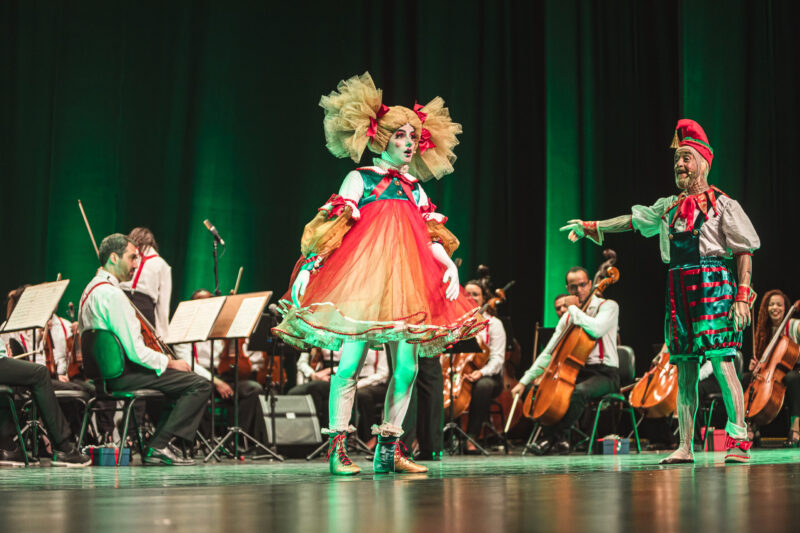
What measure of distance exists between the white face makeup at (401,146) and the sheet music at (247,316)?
210cm

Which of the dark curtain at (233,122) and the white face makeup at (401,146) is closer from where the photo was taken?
the white face makeup at (401,146)

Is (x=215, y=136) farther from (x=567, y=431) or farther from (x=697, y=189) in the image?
(x=697, y=189)

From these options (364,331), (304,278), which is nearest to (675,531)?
(364,331)

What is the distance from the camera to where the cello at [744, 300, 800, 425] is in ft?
24.5

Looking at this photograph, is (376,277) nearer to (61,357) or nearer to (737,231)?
(737,231)

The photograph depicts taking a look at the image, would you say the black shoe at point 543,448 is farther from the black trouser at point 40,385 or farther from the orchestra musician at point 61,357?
the black trouser at point 40,385

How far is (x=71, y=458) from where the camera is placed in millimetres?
5375

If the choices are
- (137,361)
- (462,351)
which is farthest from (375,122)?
(462,351)

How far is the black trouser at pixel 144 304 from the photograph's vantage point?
6.51 metres

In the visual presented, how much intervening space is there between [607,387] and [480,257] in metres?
2.63

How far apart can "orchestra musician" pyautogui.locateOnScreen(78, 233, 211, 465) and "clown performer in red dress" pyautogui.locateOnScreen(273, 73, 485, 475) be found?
179cm

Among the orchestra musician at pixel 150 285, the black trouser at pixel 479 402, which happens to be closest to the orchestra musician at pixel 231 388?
→ the orchestra musician at pixel 150 285

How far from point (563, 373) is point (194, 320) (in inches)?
103

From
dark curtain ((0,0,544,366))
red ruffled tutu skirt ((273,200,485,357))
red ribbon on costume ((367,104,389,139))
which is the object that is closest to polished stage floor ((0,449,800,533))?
red ruffled tutu skirt ((273,200,485,357))
